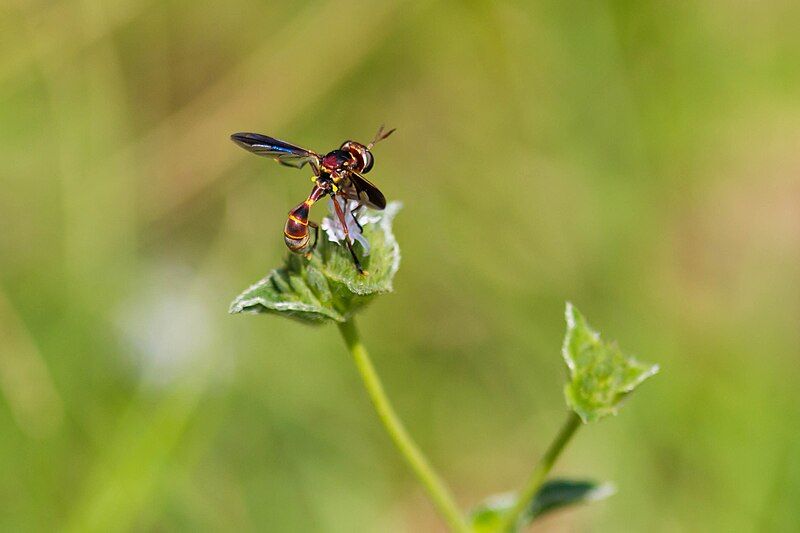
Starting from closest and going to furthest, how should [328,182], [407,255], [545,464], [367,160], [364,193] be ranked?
[545,464] → [364,193] → [328,182] → [367,160] → [407,255]

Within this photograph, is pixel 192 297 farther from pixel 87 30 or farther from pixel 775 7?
pixel 775 7

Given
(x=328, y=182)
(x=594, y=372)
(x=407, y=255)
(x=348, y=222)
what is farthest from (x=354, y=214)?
(x=407, y=255)

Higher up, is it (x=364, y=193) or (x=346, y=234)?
(x=364, y=193)

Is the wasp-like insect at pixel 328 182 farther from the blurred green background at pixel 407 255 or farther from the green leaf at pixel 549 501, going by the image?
the blurred green background at pixel 407 255

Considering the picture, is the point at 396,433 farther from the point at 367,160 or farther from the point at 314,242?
the point at 367,160

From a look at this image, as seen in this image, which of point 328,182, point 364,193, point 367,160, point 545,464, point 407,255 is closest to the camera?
point 545,464

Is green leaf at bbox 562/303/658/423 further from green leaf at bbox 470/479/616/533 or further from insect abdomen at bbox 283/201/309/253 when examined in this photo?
insect abdomen at bbox 283/201/309/253
